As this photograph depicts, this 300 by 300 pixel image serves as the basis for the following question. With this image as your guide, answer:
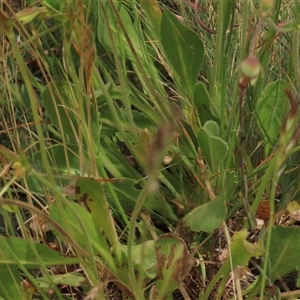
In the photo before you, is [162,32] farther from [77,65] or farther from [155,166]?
[155,166]

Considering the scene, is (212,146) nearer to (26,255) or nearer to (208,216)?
(208,216)

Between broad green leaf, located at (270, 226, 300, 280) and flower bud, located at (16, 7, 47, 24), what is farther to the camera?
broad green leaf, located at (270, 226, 300, 280)

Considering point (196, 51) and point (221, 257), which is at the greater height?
point (196, 51)

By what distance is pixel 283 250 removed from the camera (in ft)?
2.87

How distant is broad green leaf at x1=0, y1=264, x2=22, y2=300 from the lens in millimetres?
878

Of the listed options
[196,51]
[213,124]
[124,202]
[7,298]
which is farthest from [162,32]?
[7,298]

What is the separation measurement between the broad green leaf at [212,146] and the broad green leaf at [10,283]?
350 millimetres

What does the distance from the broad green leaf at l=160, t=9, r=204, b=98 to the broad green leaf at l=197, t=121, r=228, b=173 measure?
0.48 feet

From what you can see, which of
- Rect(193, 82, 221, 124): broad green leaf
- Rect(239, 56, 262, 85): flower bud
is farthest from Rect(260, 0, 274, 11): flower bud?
Rect(193, 82, 221, 124): broad green leaf

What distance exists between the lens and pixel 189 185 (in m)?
1.07

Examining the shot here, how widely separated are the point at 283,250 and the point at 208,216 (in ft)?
0.41

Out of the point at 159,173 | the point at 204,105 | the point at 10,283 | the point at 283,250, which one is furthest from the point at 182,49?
the point at 10,283

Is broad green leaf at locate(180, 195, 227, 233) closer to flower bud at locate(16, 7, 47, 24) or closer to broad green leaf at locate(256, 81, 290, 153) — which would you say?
broad green leaf at locate(256, 81, 290, 153)

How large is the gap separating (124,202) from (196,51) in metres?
0.30
